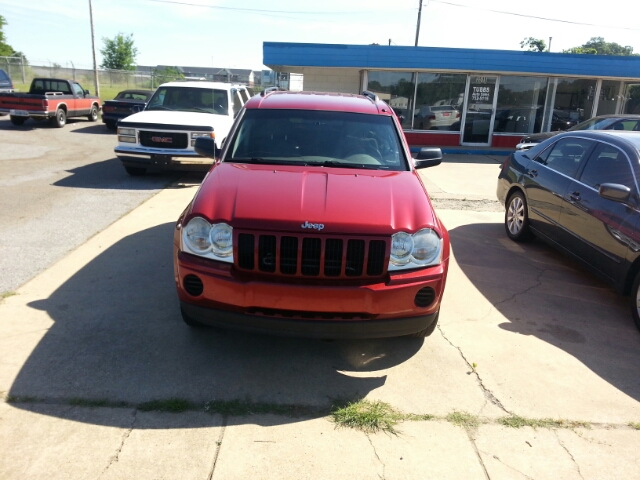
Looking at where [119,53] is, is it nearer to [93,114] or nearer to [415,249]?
[93,114]

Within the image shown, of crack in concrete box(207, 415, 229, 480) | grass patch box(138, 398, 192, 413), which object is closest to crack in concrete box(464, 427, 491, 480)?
crack in concrete box(207, 415, 229, 480)

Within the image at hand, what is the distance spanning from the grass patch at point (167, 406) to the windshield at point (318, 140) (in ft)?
7.00

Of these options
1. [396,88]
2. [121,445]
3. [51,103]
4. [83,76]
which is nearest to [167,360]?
[121,445]

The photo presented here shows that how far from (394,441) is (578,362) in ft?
6.24

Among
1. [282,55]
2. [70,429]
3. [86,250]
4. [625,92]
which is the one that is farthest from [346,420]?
[625,92]

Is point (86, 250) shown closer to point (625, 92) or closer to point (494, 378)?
point (494, 378)

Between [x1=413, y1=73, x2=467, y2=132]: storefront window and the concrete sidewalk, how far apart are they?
13.4 m

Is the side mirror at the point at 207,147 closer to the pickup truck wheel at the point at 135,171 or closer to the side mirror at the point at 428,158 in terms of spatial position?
the side mirror at the point at 428,158

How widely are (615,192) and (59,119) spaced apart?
19.5 meters

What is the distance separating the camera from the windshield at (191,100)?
448 inches

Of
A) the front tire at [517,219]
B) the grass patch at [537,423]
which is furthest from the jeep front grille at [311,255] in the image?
the front tire at [517,219]

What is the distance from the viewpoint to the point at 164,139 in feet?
33.1

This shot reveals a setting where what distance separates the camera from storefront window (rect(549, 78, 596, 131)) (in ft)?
61.0

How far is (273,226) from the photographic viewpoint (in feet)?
11.4
